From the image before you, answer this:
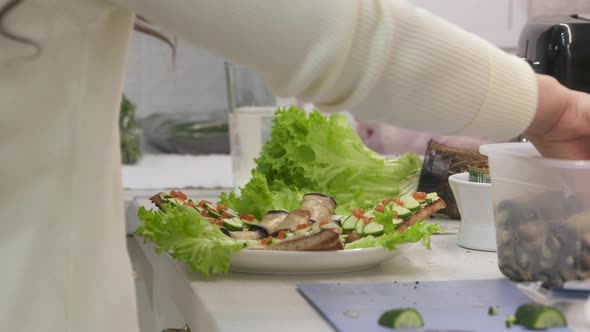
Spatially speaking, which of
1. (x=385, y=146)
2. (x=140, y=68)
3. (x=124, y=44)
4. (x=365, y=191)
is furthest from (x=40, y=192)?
(x=140, y=68)

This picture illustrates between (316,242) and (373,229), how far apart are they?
0.37ft

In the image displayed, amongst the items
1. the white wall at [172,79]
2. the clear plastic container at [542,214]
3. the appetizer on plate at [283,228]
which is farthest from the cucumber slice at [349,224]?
the white wall at [172,79]

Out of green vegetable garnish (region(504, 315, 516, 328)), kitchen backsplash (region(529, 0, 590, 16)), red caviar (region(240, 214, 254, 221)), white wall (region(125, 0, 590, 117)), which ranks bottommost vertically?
green vegetable garnish (region(504, 315, 516, 328))

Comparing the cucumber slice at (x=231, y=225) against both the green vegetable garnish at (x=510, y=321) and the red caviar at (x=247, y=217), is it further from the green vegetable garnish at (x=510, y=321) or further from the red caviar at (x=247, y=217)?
the green vegetable garnish at (x=510, y=321)

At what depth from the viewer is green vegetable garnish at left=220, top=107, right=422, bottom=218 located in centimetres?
150

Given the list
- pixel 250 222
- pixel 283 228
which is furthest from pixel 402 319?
pixel 250 222

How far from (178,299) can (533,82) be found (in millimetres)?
542

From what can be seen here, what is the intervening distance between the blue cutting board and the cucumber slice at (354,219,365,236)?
128 mm

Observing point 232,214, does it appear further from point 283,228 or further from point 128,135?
point 128,135

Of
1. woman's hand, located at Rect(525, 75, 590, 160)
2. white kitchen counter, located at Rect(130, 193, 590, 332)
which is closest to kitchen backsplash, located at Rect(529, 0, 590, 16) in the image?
white kitchen counter, located at Rect(130, 193, 590, 332)

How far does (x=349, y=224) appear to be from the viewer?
1.21 metres

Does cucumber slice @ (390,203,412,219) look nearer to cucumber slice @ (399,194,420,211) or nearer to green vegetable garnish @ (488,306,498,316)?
cucumber slice @ (399,194,420,211)

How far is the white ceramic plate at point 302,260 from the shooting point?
3.53 feet

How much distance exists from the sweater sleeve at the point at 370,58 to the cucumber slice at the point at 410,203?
0.38m
